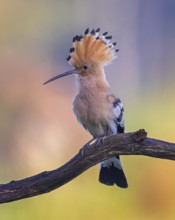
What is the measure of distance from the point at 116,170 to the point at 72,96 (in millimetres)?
1532

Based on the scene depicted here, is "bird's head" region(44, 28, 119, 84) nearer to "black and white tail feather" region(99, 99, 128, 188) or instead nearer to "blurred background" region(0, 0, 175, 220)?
"black and white tail feather" region(99, 99, 128, 188)

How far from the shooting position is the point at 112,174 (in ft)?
8.61

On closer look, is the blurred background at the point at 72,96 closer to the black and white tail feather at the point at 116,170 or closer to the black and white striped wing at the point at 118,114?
the black and white tail feather at the point at 116,170

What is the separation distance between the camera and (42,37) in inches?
180

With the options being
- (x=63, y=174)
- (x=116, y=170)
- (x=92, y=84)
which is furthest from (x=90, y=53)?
(x=63, y=174)

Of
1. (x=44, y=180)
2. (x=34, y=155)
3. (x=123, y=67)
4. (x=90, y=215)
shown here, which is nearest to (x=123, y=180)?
(x=44, y=180)

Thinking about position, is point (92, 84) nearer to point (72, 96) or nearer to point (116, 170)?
point (116, 170)

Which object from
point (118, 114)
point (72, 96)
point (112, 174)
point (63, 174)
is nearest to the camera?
point (63, 174)

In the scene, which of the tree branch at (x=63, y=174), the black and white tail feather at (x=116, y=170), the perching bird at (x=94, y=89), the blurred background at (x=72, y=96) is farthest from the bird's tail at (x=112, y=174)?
the blurred background at (x=72, y=96)

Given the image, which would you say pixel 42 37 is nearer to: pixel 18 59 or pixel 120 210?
pixel 18 59

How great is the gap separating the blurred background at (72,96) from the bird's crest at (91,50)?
1449mm

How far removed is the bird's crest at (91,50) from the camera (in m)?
2.46

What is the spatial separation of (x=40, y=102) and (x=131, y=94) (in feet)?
1.88

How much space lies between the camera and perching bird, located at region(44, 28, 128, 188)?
243 cm
